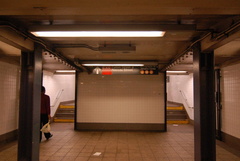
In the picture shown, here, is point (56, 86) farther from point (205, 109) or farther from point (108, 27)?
point (205, 109)

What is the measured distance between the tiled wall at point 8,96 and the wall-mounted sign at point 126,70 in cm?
270

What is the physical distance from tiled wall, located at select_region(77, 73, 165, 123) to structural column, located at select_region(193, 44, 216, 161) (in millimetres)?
3609

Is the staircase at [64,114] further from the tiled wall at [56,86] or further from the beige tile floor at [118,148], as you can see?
the beige tile floor at [118,148]

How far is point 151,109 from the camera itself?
708cm

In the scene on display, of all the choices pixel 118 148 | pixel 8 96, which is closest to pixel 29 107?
pixel 8 96

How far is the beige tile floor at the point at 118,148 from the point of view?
415 cm

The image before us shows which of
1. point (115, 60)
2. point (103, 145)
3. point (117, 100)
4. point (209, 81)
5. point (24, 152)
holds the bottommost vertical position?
point (103, 145)

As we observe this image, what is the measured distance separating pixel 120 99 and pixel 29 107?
4.14 m

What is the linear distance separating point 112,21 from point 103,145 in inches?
148

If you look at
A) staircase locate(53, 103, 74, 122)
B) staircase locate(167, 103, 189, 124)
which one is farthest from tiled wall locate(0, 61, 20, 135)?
staircase locate(167, 103, 189, 124)

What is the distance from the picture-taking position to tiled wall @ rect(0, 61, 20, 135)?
16.5 feet

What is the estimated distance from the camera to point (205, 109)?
134 inches

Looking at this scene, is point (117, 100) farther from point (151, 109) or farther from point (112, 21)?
point (112, 21)

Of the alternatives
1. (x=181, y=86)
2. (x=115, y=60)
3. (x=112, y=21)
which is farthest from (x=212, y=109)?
(x=181, y=86)
